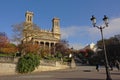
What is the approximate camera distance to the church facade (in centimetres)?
6644

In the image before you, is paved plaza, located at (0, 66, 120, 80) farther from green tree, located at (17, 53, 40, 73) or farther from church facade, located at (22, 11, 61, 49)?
church facade, located at (22, 11, 61, 49)

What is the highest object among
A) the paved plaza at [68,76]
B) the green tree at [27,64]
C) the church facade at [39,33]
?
the church facade at [39,33]

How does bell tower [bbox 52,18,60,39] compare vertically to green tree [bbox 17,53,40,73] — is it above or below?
above

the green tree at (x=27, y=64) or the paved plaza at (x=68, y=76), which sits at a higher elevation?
the green tree at (x=27, y=64)

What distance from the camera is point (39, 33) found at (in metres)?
83.9

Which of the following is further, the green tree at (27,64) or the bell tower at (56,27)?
the bell tower at (56,27)

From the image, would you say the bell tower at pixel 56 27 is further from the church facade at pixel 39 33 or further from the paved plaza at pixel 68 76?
the paved plaza at pixel 68 76

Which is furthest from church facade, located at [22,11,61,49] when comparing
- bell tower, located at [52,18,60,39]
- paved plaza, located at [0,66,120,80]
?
paved plaza, located at [0,66,120,80]

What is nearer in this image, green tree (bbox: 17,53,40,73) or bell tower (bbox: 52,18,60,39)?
green tree (bbox: 17,53,40,73)

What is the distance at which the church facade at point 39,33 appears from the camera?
66438 millimetres

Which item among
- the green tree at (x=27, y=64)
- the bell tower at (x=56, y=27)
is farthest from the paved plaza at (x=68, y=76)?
the bell tower at (x=56, y=27)

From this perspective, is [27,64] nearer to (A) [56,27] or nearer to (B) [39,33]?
(B) [39,33]

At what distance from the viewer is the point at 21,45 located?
218 feet

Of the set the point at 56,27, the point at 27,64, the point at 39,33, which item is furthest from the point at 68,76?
the point at 56,27
